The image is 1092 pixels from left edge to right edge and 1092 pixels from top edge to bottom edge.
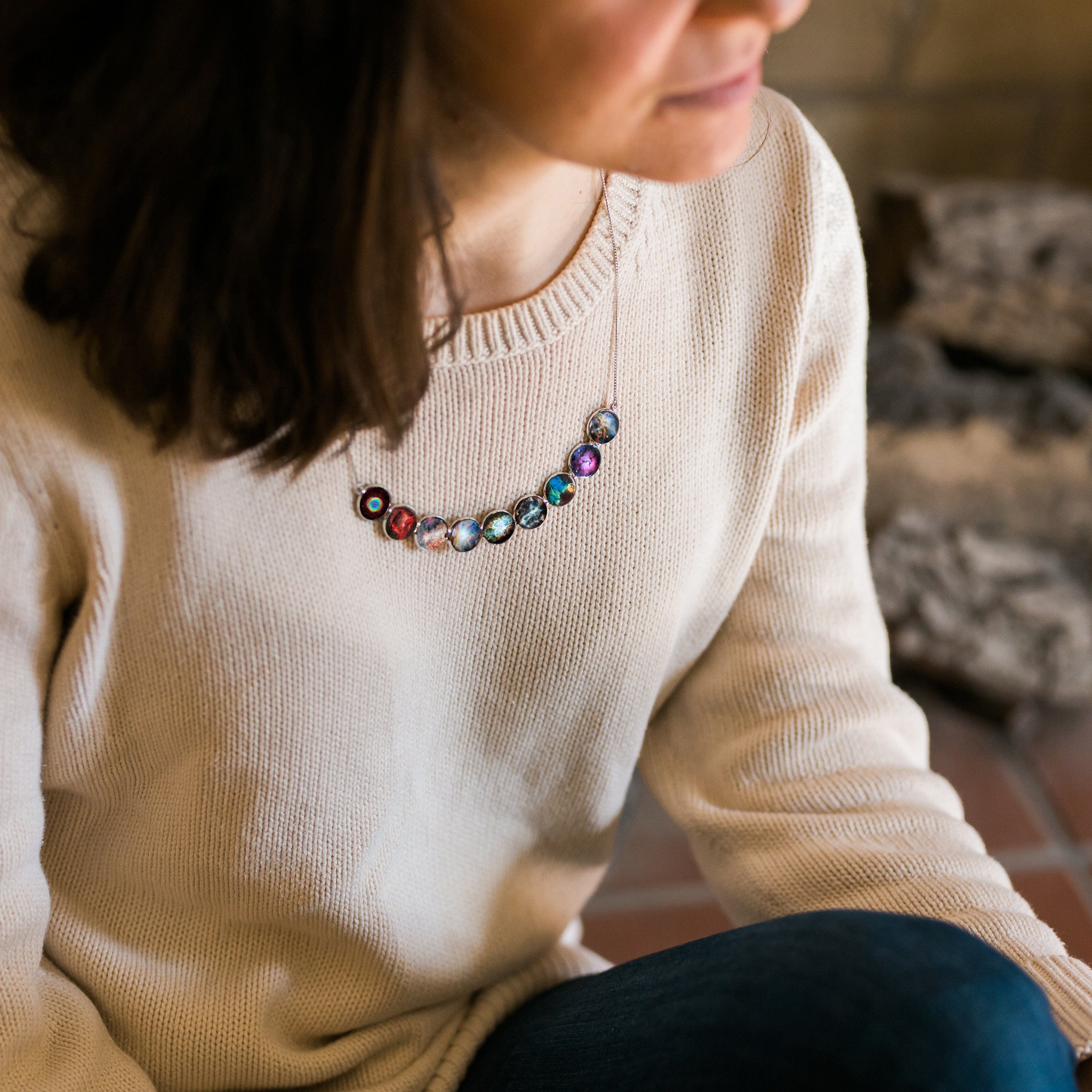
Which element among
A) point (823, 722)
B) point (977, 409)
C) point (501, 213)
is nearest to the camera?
point (501, 213)

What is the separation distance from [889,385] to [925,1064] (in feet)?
4.58

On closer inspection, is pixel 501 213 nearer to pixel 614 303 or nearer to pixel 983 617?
pixel 614 303

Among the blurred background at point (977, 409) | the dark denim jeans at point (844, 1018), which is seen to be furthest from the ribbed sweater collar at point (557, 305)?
the blurred background at point (977, 409)

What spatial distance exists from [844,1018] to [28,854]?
42 cm

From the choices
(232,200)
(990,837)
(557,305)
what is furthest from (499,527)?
(990,837)

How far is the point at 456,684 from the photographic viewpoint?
0.69 meters

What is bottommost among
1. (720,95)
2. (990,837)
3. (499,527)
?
(990,837)

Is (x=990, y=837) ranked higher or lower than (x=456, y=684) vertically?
lower

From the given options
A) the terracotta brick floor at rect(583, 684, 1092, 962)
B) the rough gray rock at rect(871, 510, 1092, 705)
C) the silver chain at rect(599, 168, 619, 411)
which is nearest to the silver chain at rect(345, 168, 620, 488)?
the silver chain at rect(599, 168, 619, 411)

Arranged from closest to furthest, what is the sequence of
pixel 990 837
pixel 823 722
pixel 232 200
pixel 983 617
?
pixel 232 200, pixel 823 722, pixel 990 837, pixel 983 617

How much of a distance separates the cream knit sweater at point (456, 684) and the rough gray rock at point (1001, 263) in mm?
1207

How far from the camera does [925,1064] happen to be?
0.53 meters

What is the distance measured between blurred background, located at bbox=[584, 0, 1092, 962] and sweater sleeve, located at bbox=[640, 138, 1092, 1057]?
0.65m

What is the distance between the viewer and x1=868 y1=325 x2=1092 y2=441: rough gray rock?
1.76m
